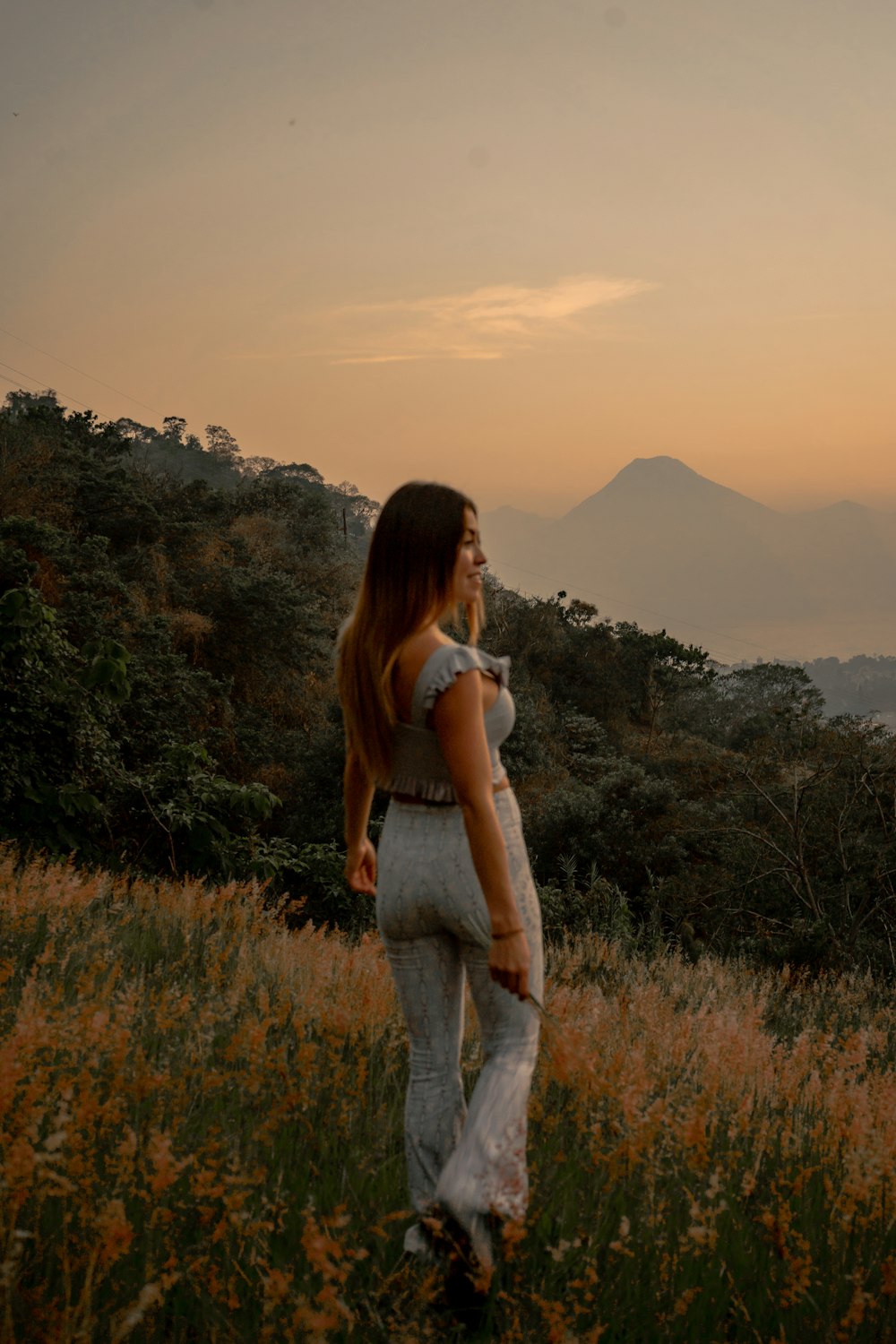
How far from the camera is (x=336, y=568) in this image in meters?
37.8

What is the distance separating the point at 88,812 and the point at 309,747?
10847mm

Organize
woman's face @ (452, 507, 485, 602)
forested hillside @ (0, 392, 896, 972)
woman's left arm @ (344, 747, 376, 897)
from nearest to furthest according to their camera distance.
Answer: woman's face @ (452, 507, 485, 602) < woman's left arm @ (344, 747, 376, 897) < forested hillside @ (0, 392, 896, 972)

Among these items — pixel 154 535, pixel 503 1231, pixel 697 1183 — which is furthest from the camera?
pixel 154 535

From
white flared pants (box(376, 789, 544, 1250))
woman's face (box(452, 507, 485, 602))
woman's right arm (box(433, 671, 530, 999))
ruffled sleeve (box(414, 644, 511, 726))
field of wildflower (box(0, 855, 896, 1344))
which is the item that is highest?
woman's face (box(452, 507, 485, 602))

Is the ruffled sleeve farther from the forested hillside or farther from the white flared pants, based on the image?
the forested hillside

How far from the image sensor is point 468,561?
8.29 feet

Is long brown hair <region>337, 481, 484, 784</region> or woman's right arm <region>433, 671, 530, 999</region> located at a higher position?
long brown hair <region>337, 481, 484, 784</region>

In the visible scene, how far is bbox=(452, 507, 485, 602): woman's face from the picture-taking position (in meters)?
2.49

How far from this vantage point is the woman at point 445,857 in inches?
90.0

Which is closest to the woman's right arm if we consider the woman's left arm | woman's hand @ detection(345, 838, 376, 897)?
the woman's left arm

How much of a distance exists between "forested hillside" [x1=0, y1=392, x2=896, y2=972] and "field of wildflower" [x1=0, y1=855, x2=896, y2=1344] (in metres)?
5.69

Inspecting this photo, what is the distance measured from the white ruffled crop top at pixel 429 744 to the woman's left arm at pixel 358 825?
228 mm

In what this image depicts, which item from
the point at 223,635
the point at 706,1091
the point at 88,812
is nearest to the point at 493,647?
the point at 223,635

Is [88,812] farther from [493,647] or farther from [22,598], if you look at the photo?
[493,647]
